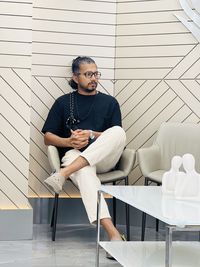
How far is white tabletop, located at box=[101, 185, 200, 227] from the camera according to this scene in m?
2.71

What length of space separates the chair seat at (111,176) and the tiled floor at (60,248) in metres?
0.52

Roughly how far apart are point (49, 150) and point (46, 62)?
1050mm

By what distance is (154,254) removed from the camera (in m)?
3.54

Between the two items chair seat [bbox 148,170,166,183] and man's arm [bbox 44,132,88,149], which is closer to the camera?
chair seat [bbox 148,170,166,183]

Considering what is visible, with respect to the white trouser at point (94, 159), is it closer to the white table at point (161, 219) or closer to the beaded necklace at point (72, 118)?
the beaded necklace at point (72, 118)

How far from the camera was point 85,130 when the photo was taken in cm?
548

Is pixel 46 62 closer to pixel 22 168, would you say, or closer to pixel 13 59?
pixel 13 59

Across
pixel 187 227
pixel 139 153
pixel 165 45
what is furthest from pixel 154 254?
pixel 165 45

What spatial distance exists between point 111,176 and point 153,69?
131cm

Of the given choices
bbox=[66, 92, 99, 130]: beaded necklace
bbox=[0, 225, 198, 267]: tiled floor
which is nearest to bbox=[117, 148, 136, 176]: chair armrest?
bbox=[66, 92, 99, 130]: beaded necklace

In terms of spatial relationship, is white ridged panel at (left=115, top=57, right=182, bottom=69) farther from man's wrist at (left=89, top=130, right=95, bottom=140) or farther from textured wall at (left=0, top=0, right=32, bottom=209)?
textured wall at (left=0, top=0, right=32, bottom=209)

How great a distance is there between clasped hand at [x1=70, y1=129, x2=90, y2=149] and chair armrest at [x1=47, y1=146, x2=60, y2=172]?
0.16 metres

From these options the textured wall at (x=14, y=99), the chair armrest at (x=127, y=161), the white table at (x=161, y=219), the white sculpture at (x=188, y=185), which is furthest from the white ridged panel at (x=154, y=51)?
the white sculpture at (x=188, y=185)

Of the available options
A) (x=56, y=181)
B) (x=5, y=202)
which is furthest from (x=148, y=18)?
(x=5, y=202)
